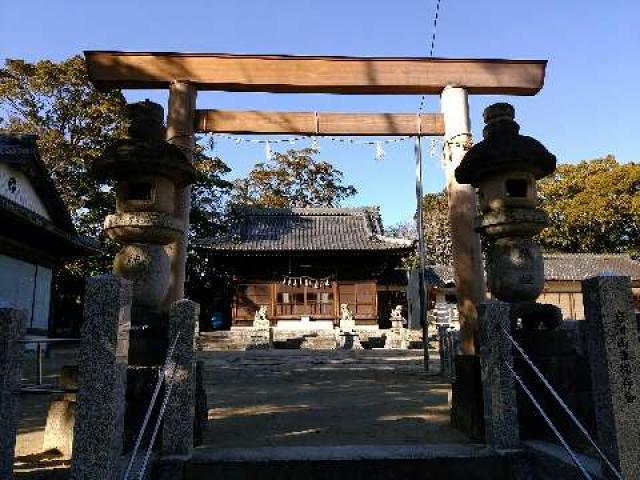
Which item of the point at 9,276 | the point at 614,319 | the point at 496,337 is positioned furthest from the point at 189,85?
the point at 9,276

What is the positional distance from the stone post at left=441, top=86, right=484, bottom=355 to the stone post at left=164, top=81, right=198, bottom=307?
3740mm

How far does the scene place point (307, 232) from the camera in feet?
93.1

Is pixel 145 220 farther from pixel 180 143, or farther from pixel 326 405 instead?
pixel 326 405

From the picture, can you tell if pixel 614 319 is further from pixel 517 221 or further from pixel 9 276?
pixel 9 276

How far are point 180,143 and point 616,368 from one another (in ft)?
19.3

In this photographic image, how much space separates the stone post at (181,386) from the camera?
12.4ft

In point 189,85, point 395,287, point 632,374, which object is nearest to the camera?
point 632,374

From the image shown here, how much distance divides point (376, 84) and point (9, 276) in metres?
12.1

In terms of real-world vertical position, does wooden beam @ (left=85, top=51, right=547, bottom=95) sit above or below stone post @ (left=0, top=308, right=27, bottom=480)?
above

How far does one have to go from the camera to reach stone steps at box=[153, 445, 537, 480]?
3650 mm

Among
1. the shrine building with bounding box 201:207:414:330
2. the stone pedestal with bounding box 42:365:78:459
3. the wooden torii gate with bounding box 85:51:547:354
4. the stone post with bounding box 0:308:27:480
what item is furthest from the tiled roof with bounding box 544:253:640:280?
the stone post with bounding box 0:308:27:480

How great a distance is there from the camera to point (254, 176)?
39.7m

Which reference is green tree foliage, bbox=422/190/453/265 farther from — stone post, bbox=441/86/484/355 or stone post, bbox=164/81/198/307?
stone post, bbox=164/81/198/307

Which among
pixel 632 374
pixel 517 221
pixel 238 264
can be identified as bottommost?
pixel 632 374
